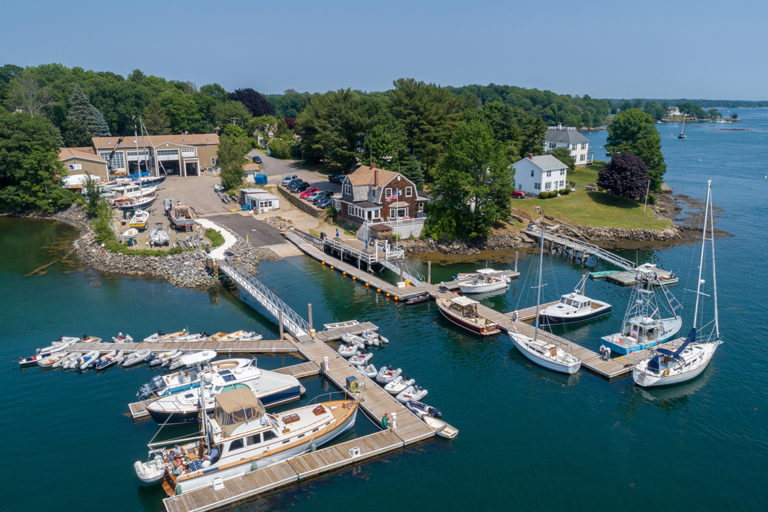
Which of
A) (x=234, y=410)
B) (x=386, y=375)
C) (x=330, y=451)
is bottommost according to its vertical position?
(x=330, y=451)

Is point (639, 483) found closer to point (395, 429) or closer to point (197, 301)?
point (395, 429)

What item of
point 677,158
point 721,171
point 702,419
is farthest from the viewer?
point 677,158

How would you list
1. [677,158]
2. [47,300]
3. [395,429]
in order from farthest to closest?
1. [677,158]
2. [47,300]
3. [395,429]

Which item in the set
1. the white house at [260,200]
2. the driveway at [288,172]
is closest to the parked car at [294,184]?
the driveway at [288,172]

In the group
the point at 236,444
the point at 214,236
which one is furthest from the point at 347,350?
the point at 214,236

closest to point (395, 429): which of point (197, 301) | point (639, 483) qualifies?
point (639, 483)

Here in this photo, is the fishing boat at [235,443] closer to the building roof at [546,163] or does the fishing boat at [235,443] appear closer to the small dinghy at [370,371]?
the small dinghy at [370,371]

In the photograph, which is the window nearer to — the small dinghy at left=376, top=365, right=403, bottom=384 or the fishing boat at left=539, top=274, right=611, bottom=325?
the small dinghy at left=376, top=365, right=403, bottom=384

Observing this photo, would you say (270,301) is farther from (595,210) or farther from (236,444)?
(595,210)
